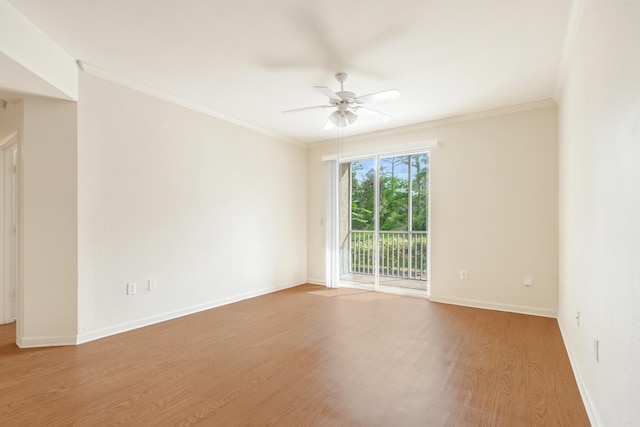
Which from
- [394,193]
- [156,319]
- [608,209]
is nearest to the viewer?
[608,209]

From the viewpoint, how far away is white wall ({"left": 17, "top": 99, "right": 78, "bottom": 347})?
2803mm

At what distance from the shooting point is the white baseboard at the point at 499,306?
376 centimetres

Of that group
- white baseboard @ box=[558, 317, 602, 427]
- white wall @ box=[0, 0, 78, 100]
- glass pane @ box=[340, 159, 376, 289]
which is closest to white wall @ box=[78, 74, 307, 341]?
white wall @ box=[0, 0, 78, 100]

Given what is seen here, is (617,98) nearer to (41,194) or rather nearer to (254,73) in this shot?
(254,73)

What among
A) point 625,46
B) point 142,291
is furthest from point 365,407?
point 142,291

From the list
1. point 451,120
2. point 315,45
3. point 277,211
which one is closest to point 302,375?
point 315,45

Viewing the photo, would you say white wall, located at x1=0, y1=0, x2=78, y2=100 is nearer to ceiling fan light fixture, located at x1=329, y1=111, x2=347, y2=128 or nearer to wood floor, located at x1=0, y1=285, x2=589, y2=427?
wood floor, located at x1=0, y1=285, x2=589, y2=427

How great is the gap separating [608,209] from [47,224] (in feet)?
13.3

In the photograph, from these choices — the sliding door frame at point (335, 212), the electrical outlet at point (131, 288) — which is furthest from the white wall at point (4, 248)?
the sliding door frame at point (335, 212)

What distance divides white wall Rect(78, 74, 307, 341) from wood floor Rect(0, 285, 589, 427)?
450 mm

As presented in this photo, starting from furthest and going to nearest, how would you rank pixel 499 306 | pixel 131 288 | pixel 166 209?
1. pixel 499 306
2. pixel 166 209
3. pixel 131 288

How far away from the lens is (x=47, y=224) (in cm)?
283

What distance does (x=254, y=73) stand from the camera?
10.1 feet

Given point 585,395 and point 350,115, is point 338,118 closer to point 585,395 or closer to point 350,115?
point 350,115
